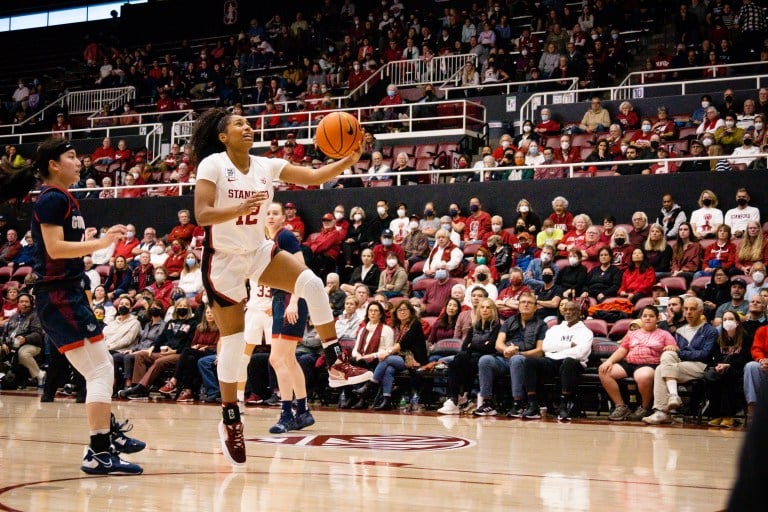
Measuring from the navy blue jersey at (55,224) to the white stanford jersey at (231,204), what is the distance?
71 cm

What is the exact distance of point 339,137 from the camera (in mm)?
5645

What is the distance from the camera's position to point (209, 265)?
5137 millimetres

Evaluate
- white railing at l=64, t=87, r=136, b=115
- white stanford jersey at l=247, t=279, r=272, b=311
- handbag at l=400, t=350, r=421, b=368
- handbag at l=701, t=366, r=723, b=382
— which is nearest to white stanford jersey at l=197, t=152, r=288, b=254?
white stanford jersey at l=247, t=279, r=272, b=311

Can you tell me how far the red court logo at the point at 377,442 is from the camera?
6148 millimetres

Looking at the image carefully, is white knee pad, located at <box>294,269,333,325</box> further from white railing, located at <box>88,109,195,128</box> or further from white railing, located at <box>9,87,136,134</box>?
white railing, located at <box>9,87,136,134</box>

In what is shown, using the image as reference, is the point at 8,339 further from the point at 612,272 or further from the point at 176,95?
the point at 176,95

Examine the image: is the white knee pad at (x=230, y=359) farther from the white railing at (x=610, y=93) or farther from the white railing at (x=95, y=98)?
the white railing at (x=95, y=98)

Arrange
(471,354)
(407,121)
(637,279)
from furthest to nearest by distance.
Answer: (407,121)
(637,279)
(471,354)

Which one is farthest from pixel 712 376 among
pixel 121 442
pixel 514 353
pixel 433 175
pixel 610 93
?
pixel 610 93

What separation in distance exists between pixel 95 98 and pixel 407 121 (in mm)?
9887

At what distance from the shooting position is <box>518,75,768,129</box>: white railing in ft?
48.2

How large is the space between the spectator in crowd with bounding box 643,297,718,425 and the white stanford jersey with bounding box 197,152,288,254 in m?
5.28

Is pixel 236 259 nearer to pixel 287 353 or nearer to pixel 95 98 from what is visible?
pixel 287 353

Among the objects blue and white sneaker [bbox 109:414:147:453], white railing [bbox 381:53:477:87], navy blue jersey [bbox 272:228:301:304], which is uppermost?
white railing [bbox 381:53:477:87]
